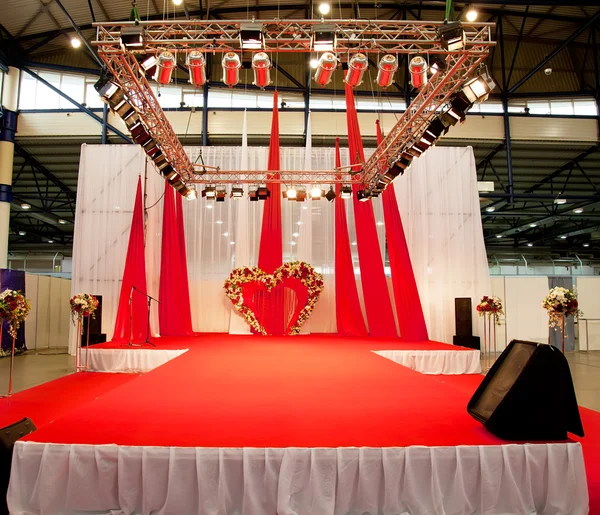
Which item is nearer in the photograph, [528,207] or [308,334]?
[308,334]

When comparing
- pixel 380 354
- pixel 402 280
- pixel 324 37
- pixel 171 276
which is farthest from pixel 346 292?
pixel 324 37

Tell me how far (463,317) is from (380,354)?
9.11 ft

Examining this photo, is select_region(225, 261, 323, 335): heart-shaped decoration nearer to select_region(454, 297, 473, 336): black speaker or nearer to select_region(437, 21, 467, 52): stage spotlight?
select_region(454, 297, 473, 336): black speaker

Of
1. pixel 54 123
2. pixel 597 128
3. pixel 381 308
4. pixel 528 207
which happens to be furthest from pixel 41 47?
pixel 528 207

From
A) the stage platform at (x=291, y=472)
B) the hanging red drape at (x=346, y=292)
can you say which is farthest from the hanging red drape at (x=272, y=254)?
the stage platform at (x=291, y=472)

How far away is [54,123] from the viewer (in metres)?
11.5

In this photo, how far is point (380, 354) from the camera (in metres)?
6.91

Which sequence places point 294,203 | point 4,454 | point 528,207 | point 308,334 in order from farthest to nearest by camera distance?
1. point 528,207
2. point 294,203
3. point 308,334
4. point 4,454

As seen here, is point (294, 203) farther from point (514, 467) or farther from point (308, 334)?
point (514, 467)

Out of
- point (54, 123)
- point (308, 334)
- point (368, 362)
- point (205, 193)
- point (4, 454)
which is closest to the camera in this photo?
point (4, 454)

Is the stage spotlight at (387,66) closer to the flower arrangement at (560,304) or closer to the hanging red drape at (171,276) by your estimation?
the flower arrangement at (560,304)

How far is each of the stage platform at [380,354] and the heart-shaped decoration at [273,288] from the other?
6.02 ft

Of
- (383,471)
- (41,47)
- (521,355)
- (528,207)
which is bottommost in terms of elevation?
(383,471)

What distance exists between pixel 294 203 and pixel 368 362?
16.4 ft
